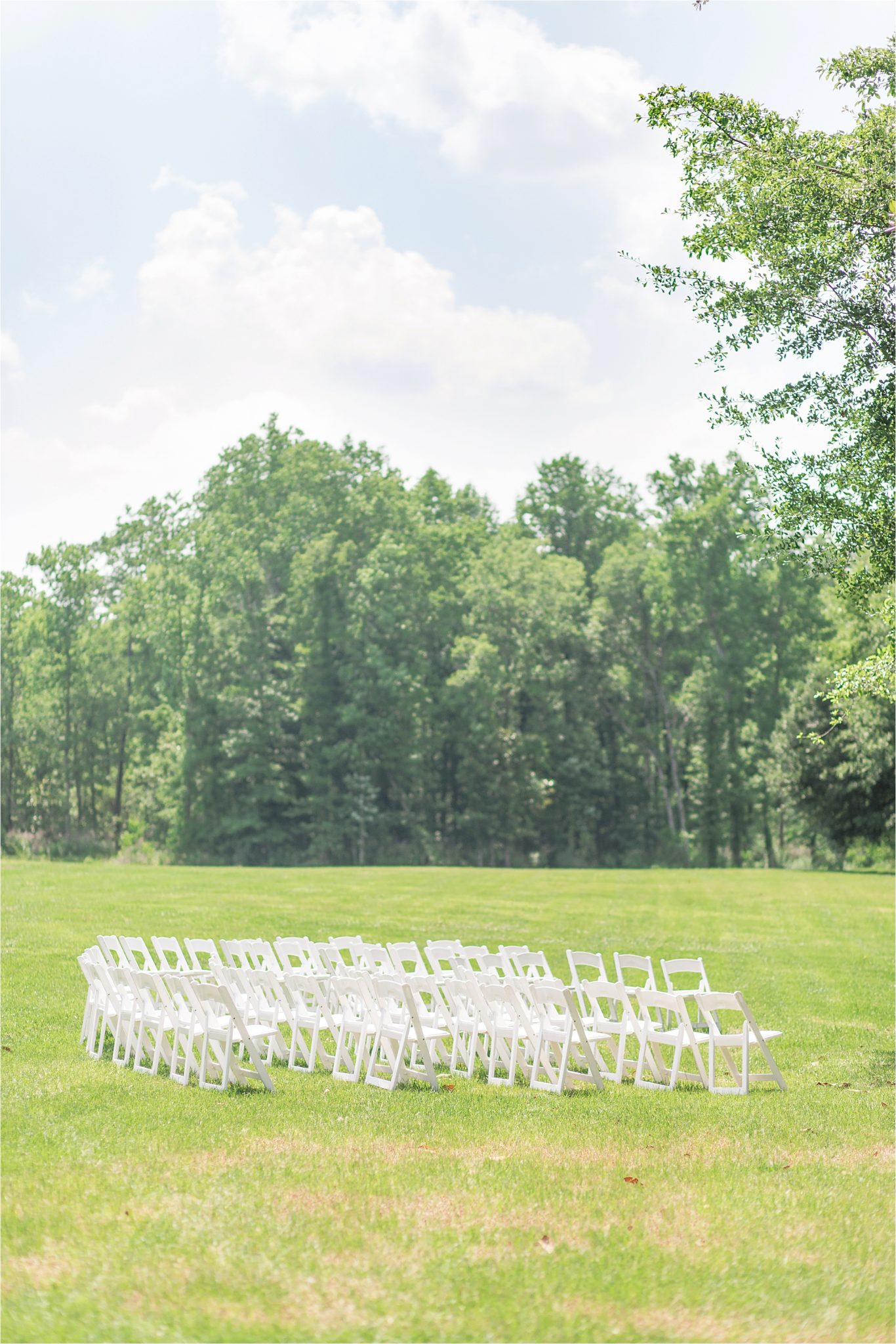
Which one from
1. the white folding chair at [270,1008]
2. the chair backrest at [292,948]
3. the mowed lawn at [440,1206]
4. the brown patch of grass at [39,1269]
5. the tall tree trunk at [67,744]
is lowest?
the mowed lawn at [440,1206]

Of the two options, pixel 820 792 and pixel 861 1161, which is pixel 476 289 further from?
pixel 820 792

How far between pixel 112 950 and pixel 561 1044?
4943 millimetres

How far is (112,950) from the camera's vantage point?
38.1ft

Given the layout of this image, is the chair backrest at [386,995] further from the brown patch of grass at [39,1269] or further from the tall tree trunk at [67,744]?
the tall tree trunk at [67,744]

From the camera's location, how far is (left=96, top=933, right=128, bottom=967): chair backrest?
11047mm

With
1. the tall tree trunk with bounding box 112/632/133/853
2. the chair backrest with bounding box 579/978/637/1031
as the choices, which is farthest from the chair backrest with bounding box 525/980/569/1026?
the tall tree trunk with bounding box 112/632/133/853

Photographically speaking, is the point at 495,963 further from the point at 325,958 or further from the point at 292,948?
the point at 292,948

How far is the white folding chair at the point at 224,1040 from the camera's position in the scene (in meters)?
8.08

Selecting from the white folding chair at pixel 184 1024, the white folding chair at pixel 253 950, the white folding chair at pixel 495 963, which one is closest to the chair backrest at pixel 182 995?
the white folding chair at pixel 184 1024

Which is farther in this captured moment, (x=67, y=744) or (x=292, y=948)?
(x=67, y=744)

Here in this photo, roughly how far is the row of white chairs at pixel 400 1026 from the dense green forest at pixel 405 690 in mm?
36267

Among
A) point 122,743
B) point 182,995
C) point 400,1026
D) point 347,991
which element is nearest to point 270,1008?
point 182,995

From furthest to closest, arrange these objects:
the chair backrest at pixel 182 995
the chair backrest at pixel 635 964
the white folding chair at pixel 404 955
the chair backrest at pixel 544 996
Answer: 1. the white folding chair at pixel 404 955
2. the chair backrest at pixel 635 964
3. the chair backrest at pixel 182 995
4. the chair backrest at pixel 544 996

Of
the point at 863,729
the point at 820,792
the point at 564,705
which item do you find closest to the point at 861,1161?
the point at 863,729
